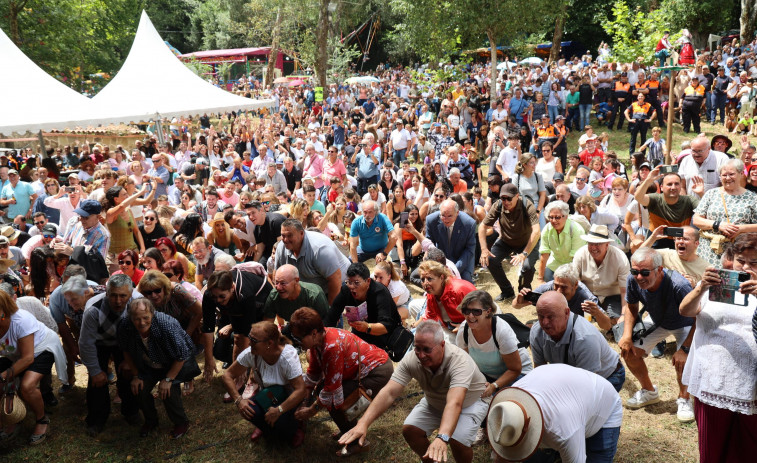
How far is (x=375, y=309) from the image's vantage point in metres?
4.93

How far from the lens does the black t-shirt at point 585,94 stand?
15655mm

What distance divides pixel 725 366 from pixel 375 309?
2.57m

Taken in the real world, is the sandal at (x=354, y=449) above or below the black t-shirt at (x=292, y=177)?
below

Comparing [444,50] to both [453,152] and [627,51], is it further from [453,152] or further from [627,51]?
[453,152]

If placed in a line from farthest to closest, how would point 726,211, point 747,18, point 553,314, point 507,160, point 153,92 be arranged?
point 747,18
point 153,92
point 507,160
point 726,211
point 553,314

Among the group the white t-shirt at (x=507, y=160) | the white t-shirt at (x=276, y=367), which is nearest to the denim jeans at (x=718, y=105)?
the white t-shirt at (x=507, y=160)

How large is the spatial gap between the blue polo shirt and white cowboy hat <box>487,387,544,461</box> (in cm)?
506

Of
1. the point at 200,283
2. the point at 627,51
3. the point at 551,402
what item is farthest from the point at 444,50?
the point at 551,402

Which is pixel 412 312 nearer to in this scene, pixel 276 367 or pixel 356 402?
pixel 356 402

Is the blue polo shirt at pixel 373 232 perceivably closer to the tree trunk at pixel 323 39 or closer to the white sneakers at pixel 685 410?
the white sneakers at pixel 685 410

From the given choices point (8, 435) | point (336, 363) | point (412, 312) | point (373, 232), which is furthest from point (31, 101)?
point (336, 363)

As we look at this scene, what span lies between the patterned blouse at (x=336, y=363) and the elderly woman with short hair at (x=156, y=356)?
111cm

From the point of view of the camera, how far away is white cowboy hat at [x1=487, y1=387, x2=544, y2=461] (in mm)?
2703

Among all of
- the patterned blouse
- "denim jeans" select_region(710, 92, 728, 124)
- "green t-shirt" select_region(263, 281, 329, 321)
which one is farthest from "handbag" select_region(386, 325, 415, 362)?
"denim jeans" select_region(710, 92, 728, 124)
